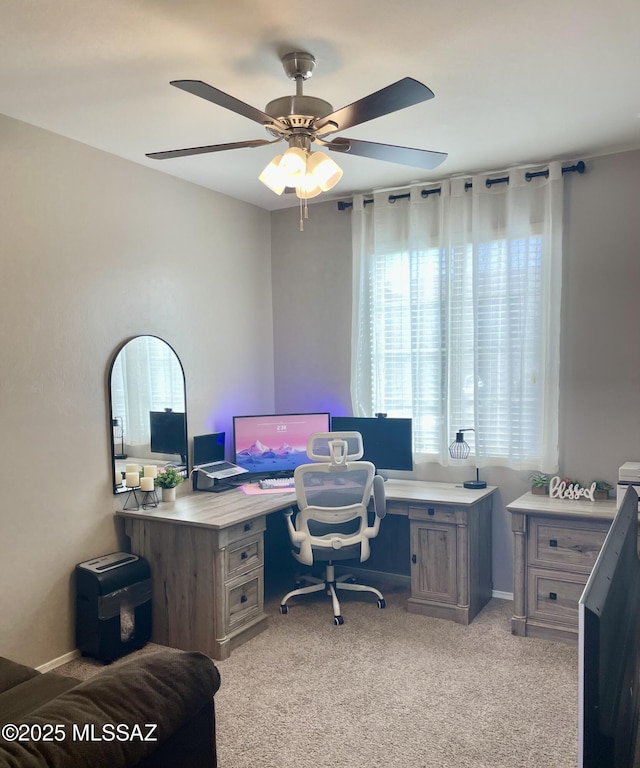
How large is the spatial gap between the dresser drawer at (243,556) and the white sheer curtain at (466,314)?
130cm

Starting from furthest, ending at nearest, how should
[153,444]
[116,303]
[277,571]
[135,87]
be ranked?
[277,571], [153,444], [116,303], [135,87]

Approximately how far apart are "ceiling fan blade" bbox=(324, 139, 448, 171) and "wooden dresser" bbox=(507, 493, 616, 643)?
1946 millimetres

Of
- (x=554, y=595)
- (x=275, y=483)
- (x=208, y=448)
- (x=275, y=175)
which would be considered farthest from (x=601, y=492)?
(x=275, y=175)

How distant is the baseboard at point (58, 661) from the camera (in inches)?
119

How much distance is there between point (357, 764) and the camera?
228cm

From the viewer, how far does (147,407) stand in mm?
3627

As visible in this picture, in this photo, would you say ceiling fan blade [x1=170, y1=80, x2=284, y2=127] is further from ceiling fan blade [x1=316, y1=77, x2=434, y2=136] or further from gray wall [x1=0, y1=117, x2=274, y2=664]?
gray wall [x1=0, y1=117, x2=274, y2=664]

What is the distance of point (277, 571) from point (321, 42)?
339 cm

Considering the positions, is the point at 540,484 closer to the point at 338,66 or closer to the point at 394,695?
the point at 394,695

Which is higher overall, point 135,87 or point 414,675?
point 135,87

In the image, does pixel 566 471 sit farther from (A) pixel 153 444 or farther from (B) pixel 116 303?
(B) pixel 116 303

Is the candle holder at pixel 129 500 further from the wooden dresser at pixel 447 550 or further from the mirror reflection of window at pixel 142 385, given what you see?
the wooden dresser at pixel 447 550

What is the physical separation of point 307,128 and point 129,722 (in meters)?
1.96

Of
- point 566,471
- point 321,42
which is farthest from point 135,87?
point 566,471
